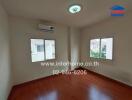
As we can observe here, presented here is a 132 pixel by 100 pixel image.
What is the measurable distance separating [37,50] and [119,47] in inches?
119

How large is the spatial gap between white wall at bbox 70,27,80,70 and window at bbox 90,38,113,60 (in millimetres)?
795

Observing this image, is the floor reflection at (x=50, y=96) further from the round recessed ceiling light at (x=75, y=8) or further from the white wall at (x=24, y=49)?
the round recessed ceiling light at (x=75, y=8)

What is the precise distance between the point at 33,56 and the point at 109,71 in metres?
3.04

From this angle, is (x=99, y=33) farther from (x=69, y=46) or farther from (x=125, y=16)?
(x=69, y=46)

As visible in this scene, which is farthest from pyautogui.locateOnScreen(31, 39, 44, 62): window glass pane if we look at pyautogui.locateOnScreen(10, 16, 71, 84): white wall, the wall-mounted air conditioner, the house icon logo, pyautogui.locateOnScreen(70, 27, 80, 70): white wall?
the house icon logo

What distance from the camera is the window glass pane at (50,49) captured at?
346 cm

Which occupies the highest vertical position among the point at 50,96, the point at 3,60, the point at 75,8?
the point at 75,8

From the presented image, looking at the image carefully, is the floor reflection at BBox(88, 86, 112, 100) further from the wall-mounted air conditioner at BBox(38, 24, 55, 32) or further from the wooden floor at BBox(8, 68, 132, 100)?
the wall-mounted air conditioner at BBox(38, 24, 55, 32)

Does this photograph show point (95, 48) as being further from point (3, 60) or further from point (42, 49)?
point (3, 60)

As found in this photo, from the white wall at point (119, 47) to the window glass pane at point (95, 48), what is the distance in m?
0.32

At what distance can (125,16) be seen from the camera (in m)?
2.71

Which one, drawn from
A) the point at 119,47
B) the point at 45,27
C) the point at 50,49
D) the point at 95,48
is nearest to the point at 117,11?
the point at 119,47

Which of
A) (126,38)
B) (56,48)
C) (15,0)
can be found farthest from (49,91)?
(126,38)

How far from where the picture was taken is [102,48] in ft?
11.7
